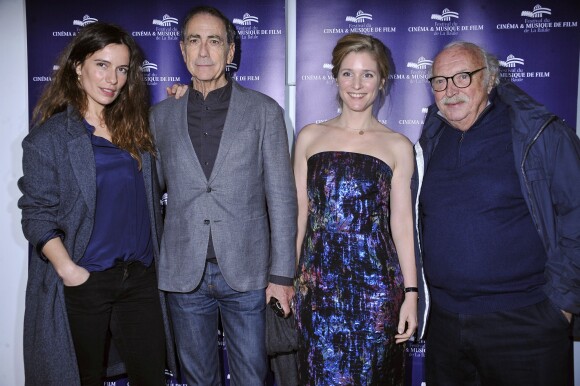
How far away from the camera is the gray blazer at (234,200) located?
2209 mm

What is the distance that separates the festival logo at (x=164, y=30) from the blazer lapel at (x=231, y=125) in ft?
3.74

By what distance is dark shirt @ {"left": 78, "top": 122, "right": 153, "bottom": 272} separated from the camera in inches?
82.3

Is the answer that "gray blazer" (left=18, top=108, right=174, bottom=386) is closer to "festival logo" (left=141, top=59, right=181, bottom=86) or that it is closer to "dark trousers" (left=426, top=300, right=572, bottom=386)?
"festival logo" (left=141, top=59, right=181, bottom=86)

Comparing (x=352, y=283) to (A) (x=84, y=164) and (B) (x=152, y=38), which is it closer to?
(A) (x=84, y=164)

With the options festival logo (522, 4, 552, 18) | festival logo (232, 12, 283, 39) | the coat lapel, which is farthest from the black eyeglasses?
the coat lapel

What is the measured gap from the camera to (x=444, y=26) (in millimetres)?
3074

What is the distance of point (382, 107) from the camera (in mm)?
3143

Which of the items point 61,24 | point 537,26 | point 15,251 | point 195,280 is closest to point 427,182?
point 195,280

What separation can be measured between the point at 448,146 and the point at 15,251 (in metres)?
3.01

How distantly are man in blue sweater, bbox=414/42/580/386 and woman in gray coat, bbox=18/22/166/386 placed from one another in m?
1.36

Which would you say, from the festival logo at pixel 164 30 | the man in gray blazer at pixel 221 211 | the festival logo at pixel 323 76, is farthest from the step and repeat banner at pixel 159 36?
the man in gray blazer at pixel 221 211

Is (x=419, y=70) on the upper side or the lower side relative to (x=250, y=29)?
lower

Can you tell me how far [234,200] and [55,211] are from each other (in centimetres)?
78

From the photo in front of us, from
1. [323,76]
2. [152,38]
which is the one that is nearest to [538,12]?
[323,76]
